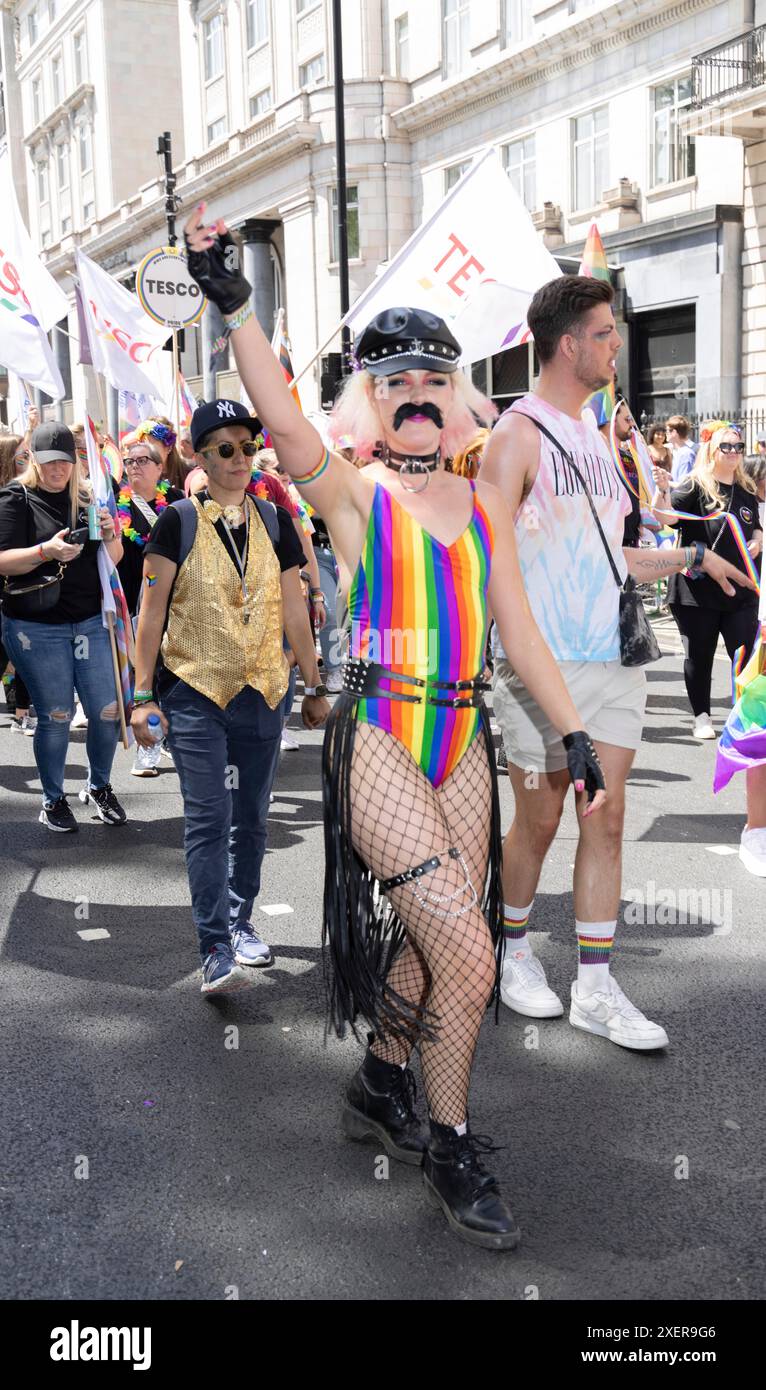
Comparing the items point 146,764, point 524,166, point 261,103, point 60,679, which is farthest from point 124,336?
point 261,103

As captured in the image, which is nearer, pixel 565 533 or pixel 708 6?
pixel 565 533

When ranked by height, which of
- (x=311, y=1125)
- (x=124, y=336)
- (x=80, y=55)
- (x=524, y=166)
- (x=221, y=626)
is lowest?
(x=311, y=1125)

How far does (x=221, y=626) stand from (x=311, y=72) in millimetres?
31690

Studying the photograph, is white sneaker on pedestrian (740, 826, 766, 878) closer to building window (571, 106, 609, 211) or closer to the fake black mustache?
the fake black mustache

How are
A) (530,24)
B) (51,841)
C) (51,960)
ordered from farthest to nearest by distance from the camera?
1. (530,24)
2. (51,841)
3. (51,960)

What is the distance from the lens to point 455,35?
88.4 feet

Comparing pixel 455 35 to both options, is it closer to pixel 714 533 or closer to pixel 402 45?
pixel 402 45

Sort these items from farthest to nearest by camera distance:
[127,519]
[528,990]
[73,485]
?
[127,519], [73,485], [528,990]

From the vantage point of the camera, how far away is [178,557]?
4195 mm

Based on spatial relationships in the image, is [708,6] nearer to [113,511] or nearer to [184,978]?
[113,511]

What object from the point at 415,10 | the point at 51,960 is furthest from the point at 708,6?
the point at 51,960

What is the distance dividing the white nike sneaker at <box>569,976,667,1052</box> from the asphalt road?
5 cm

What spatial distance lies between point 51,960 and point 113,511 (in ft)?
8.79

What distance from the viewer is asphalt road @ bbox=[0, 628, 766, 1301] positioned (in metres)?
2.66
